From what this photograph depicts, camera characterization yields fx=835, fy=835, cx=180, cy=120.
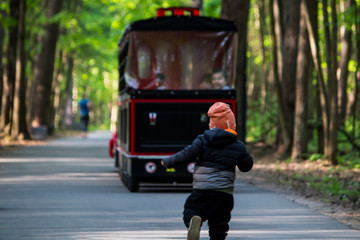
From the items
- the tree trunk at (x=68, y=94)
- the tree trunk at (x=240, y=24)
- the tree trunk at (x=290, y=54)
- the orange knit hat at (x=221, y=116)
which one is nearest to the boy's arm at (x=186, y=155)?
the orange knit hat at (x=221, y=116)

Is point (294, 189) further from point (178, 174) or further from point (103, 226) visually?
point (103, 226)

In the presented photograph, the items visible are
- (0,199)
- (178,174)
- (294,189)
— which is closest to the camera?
(0,199)

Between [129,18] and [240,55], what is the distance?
20.6 metres

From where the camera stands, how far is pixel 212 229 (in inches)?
292

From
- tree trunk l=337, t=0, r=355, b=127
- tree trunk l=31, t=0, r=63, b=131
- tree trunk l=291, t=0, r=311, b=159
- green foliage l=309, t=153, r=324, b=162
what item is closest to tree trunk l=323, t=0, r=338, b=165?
green foliage l=309, t=153, r=324, b=162

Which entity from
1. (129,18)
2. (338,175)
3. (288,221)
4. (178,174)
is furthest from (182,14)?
(129,18)

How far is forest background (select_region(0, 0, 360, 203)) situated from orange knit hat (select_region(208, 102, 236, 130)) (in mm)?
6858

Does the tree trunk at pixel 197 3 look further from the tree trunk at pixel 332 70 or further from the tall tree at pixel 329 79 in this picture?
the tree trunk at pixel 332 70

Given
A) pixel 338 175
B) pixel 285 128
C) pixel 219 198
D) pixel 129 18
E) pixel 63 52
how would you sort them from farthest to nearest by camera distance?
pixel 63 52 → pixel 129 18 → pixel 285 128 → pixel 338 175 → pixel 219 198

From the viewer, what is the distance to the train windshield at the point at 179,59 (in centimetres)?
1611

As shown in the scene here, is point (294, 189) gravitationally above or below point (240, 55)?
below

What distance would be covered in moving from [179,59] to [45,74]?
2352 cm

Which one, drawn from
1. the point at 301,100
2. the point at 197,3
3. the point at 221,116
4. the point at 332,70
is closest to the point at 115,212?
the point at 221,116

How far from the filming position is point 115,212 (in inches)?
463
